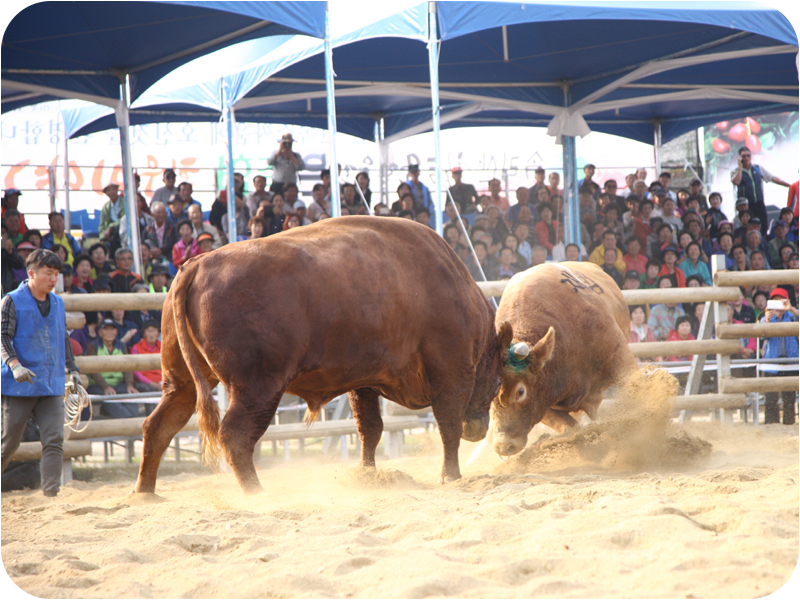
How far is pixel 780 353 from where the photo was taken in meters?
8.00

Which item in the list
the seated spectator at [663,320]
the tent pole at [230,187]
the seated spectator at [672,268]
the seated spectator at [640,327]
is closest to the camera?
the seated spectator at [640,327]

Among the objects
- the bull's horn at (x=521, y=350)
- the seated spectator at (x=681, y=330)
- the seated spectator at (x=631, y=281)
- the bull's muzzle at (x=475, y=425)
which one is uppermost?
the seated spectator at (x=631, y=281)

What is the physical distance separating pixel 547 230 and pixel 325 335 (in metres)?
7.70

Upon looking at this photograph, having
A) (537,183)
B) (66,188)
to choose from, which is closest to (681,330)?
(537,183)

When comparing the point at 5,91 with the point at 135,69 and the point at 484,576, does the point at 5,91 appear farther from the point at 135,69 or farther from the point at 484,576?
the point at 484,576

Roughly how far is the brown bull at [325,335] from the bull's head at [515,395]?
133 mm

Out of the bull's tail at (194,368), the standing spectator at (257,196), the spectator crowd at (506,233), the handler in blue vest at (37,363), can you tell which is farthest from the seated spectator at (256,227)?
the bull's tail at (194,368)

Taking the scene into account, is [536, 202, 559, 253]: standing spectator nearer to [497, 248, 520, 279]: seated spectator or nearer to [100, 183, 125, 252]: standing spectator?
[497, 248, 520, 279]: seated spectator

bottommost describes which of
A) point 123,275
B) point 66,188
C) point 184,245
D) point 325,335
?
point 325,335

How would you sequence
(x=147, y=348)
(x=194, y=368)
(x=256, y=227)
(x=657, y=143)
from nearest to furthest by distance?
(x=194, y=368) → (x=147, y=348) → (x=256, y=227) → (x=657, y=143)

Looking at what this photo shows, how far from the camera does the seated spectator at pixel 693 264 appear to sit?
10156 mm

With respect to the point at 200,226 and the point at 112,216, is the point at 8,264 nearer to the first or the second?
the point at 200,226

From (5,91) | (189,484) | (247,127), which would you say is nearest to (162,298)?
(189,484)

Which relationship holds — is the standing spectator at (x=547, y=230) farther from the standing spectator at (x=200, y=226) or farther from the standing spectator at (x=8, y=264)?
the standing spectator at (x=8, y=264)
